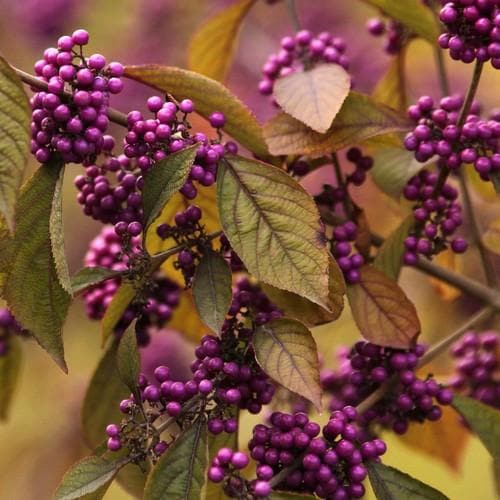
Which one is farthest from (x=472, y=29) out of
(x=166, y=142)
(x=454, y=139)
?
(x=166, y=142)

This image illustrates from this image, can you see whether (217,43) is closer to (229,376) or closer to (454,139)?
(454,139)

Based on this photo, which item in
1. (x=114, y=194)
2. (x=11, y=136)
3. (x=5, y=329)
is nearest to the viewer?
(x=11, y=136)

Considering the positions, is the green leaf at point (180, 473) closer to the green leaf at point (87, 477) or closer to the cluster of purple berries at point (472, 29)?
the green leaf at point (87, 477)

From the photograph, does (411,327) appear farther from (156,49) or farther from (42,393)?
(156,49)

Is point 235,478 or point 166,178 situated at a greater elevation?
point 166,178

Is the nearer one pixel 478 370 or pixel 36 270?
pixel 36 270

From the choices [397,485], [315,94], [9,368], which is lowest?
[397,485]

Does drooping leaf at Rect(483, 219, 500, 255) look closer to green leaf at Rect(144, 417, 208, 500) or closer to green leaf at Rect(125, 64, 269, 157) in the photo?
green leaf at Rect(125, 64, 269, 157)

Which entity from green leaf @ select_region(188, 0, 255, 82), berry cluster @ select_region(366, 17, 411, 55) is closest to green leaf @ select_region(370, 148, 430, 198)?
berry cluster @ select_region(366, 17, 411, 55)

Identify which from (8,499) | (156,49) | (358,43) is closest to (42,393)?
(8,499)
